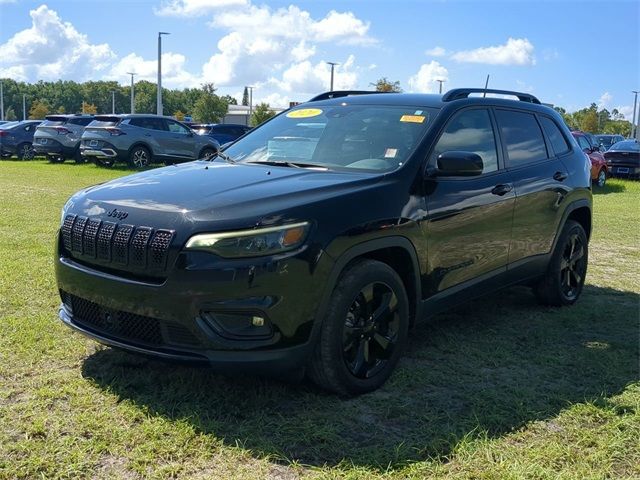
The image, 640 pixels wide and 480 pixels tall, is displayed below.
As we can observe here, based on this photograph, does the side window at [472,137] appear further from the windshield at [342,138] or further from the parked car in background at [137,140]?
the parked car in background at [137,140]

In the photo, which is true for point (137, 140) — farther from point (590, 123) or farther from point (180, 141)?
point (590, 123)

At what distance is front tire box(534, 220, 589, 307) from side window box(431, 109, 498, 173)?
4.36 feet

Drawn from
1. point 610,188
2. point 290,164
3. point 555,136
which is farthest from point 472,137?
point 610,188

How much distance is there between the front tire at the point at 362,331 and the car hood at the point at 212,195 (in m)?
0.50

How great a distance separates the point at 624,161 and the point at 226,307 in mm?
21280

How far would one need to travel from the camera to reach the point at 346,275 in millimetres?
3479

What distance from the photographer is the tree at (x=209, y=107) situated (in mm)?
80125

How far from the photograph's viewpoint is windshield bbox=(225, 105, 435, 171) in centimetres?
418

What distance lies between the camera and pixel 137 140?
19.7 m

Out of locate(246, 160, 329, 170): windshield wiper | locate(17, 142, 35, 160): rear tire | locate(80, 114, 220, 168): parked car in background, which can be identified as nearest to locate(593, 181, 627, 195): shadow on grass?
locate(80, 114, 220, 168): parked car in background

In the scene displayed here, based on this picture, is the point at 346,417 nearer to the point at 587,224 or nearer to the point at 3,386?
the point at 3,386

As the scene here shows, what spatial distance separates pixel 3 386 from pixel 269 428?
153cm

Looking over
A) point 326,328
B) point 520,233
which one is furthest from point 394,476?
point 520,233

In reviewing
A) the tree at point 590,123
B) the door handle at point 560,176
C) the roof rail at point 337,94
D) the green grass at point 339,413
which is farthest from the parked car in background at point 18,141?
the tree at point 590,123
